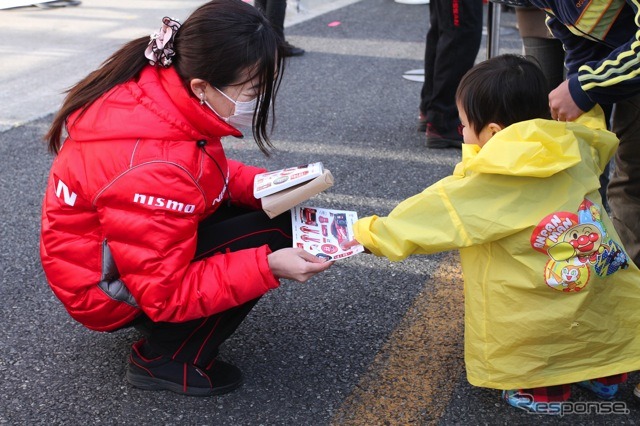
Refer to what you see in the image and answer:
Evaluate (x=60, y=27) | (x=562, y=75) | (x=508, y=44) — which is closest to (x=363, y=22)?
(x=508, y=44)

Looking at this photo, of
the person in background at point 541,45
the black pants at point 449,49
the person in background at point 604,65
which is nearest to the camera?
the person in background at point 604,65

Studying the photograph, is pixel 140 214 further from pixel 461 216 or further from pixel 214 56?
pixel 461 216

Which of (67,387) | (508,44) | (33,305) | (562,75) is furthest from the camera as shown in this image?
(508,44)

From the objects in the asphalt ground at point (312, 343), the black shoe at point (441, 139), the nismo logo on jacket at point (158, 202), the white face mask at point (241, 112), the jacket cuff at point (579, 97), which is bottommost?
the black shoe at point (441, 139)

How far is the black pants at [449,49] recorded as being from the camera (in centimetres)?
419

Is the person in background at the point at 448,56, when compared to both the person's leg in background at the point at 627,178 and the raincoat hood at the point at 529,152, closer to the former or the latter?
the person's leg in background at the point at 627,178

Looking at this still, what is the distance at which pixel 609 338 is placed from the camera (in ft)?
7.32

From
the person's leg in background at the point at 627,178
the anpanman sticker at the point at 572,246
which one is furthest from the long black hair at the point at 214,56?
the person's leg in background at the point at 627,178

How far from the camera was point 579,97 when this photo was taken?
2.36 m

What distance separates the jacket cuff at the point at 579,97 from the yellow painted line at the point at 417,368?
0.81 metres

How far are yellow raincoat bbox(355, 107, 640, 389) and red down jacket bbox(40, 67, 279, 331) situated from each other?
0.43 metres

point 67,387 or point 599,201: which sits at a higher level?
point 599,201

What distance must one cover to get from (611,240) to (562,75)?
1.22 m

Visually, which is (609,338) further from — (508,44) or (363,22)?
(363,22)
